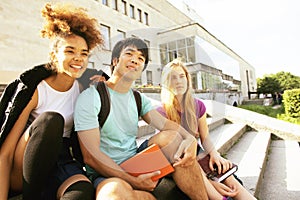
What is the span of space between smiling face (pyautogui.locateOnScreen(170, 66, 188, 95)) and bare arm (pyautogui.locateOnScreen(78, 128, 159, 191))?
1.41 ft

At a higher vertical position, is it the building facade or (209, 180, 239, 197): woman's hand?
the building facade

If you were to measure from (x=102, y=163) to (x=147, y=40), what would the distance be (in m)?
0.63

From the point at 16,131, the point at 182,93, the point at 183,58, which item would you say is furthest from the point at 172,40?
the point at 16,131

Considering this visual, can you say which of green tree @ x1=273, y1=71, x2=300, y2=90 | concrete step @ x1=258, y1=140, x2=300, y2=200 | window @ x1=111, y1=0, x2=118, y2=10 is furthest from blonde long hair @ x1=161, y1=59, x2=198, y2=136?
green tree @ x1=273, y1=71, x2=300, y2=90

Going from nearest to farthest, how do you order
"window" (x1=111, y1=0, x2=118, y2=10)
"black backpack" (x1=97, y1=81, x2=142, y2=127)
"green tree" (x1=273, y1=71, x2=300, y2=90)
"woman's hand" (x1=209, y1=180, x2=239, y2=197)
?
"black backpack" (x1=97, y1=81, x2=142, y2=127) → "woman's hand" (x1=209, y1=180, x2=239, y2=197) → "window" (x1=111, y1=0, x2=118, y2=10) → "green tree" (x1=273, y1=71, x2=300, y2=90)

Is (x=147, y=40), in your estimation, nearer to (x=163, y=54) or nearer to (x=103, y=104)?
(x=163, y=54)

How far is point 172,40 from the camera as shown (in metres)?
1.18

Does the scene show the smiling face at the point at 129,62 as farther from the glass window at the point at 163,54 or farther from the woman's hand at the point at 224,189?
the woman's hand at the point at 224,189

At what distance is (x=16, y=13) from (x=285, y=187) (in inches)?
397

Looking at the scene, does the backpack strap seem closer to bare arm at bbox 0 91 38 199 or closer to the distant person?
the distant person

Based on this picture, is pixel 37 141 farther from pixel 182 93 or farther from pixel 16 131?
pixel 182 93

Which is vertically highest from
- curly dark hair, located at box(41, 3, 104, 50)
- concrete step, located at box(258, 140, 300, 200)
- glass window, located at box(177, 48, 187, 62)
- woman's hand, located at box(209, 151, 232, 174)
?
curly dark hair, located at box(41, 3, 104, 50)

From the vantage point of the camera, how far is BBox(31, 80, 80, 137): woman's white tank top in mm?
1144

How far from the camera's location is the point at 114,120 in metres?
1.14
